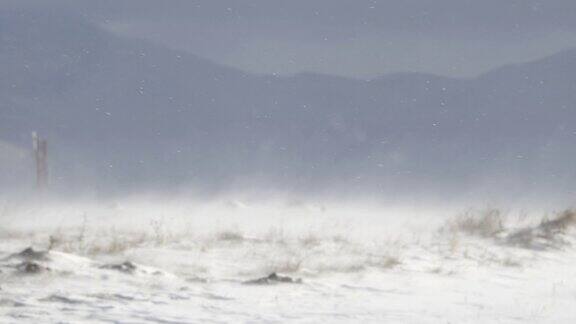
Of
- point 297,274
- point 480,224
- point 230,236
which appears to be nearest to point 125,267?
point 297,274

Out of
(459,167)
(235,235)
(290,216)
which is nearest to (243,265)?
(235,235)

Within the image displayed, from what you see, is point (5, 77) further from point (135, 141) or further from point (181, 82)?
point (135, 141)

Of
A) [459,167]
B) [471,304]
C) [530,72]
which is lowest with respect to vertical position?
[471,304]

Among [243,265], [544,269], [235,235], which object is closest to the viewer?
[243,265]

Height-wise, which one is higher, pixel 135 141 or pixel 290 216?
pixel 135 141

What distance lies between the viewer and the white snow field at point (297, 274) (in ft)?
27.0

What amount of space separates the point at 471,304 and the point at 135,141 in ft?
365

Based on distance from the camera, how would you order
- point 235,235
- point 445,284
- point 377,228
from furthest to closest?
point 377,228 < point 235,235 < point 445,284

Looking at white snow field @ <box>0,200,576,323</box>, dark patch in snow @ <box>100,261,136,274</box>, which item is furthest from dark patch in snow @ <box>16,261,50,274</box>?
dark patch in snow @ <box>100,261,136,274</box>

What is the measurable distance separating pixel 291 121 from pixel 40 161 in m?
101

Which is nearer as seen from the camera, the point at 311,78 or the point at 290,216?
the point at 290,216

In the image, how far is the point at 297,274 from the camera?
10422 millimetres

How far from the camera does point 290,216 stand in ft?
71.1

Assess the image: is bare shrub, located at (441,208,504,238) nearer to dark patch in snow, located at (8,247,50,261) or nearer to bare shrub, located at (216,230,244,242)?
bare shrub, located at (216,230,244,242)
